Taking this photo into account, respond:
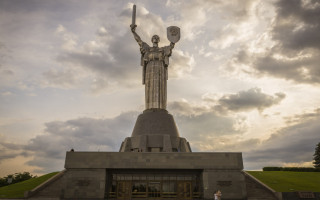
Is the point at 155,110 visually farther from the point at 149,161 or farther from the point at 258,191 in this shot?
the point at 258,191

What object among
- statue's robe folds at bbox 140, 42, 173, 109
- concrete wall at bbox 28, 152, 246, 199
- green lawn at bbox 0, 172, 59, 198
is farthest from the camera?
statue's robe folds at bbox 140, 42, 173, 109

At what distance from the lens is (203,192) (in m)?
19.8

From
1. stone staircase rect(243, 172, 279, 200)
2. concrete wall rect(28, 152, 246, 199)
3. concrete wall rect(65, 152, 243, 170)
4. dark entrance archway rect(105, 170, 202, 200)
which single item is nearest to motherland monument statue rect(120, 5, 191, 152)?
concrete wall rect(65, 152, 243, 170)

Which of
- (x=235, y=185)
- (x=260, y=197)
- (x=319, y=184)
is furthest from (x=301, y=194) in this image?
(x=319, y=184)

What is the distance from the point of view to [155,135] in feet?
76.2

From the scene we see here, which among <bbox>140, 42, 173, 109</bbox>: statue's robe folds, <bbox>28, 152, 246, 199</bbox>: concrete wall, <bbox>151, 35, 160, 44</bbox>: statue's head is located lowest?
<bbox>28, 152, 246, 199</bbox>: concrete wall

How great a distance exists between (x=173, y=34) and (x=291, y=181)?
21.3 m

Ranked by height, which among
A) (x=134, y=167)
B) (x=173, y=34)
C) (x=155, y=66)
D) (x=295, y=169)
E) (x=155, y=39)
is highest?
(x=173, y=34)

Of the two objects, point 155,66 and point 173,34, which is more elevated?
point 173,34

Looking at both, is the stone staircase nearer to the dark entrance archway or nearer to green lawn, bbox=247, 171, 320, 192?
green lawn, bbox=247, 171, 320, 192

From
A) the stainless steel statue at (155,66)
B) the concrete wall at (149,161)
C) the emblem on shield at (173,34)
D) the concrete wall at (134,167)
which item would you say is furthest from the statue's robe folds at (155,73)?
the concrete wall at (134,167)

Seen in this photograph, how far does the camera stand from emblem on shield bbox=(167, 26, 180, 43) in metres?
Answer: 27.9

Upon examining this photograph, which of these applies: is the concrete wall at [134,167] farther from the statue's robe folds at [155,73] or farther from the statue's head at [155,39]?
the statue's head at [155,39]

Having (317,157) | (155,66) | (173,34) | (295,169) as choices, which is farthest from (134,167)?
(317,157)
